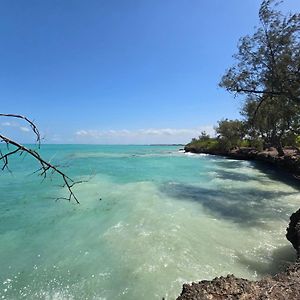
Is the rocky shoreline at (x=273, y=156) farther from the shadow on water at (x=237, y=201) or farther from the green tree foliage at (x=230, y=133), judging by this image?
the shadow on water at (x=237, y=201)

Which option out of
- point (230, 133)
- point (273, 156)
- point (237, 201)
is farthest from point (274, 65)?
point (230, 133)

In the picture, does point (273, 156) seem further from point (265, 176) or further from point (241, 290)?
point (241, 290)

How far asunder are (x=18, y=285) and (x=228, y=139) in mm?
64858

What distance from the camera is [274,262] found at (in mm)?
8703

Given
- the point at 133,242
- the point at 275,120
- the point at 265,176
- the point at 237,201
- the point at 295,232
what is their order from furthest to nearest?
the point at 275,120 < the point at 265,176 < the point at 237,201 < the point at 133,242 < the point at 295,232

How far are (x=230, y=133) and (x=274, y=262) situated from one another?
6007 centimetres

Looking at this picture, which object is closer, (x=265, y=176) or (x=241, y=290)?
(x=241, y=290)

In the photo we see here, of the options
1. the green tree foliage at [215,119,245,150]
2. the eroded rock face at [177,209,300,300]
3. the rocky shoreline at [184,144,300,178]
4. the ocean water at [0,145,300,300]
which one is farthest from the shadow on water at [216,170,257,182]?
the green tree foliage at [215,119,245,150]

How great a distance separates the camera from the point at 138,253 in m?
9.38

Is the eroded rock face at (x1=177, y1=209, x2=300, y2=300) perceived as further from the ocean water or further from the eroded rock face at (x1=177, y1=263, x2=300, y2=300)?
the ocean water

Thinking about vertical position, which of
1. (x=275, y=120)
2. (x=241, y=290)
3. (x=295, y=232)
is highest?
(x=275, y=120)

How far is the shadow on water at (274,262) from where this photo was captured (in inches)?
322

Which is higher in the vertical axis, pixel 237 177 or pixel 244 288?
pixel 244 288

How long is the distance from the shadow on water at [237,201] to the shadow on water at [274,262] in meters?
3.14
